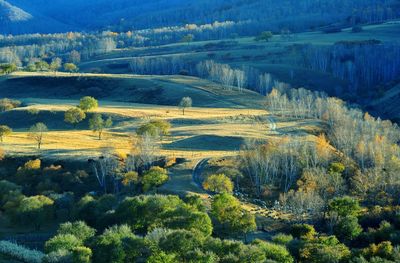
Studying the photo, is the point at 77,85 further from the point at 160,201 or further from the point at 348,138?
the point at 160,201

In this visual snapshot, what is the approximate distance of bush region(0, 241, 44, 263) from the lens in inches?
2292

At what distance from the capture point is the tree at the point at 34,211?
70.4 meters

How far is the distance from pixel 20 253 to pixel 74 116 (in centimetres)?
6545

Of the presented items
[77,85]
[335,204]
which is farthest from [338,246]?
[77,85]

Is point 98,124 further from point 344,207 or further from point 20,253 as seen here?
point 344,207

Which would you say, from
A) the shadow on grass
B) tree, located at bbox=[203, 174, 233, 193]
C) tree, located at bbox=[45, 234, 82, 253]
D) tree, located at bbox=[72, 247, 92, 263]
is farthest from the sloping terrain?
tree, located at bbox=[72, 247, 92, 263]

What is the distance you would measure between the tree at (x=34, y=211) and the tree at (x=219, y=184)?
20.6m

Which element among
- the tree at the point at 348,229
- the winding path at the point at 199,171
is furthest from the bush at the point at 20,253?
the tree at the point at 348,229

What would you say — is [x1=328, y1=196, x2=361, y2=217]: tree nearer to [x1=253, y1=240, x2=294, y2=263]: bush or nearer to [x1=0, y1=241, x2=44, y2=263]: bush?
[x1=253, y1=240, x2=294, y2=263]: bush

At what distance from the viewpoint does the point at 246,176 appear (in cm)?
8406

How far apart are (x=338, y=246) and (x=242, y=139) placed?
4737 cm

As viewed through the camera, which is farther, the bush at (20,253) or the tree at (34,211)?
the tree at (34,211)

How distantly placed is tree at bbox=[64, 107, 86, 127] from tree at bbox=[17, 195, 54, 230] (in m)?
50.7

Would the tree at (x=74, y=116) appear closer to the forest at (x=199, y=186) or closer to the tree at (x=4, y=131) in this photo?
the forest at (x=199, y=186)
